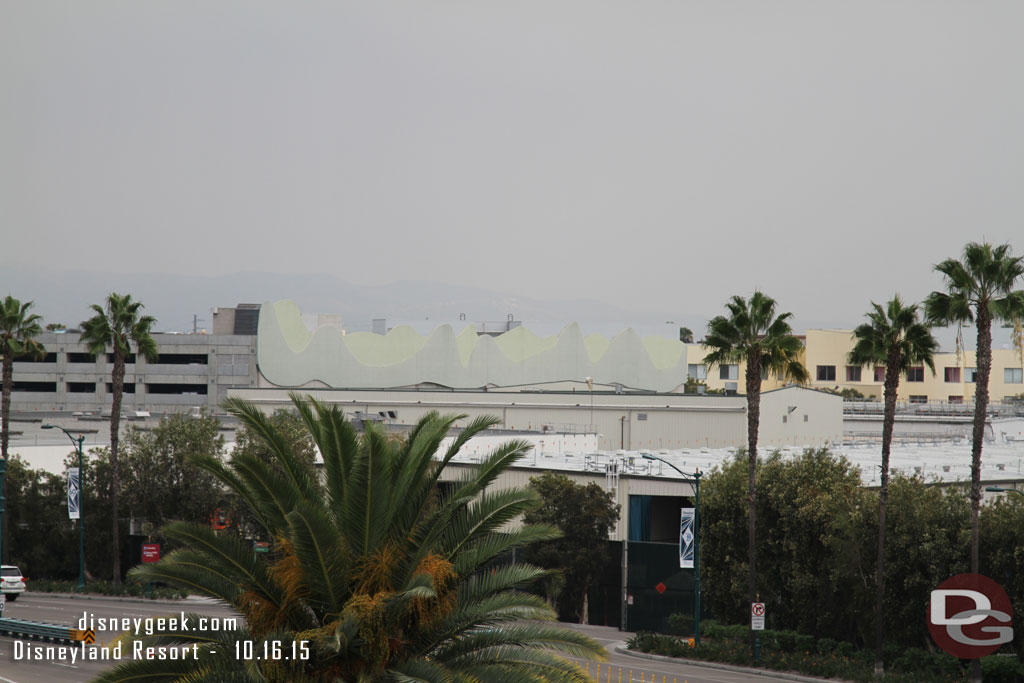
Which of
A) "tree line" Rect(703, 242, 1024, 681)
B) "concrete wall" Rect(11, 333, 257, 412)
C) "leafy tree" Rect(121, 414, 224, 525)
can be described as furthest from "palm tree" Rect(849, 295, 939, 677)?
"concrete wall" Rect(11, 333, 257, 412)

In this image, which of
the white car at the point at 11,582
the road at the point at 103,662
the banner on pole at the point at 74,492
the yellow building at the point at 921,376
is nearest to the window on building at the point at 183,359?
the yellow building at the point at 921,376

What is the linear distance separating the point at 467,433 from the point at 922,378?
129 meters

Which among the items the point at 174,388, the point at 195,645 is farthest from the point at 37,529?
the point at 174,388

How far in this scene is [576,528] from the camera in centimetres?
5606

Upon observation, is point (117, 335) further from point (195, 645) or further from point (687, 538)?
point (195, 645)

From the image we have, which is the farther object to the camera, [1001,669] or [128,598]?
[128,598]

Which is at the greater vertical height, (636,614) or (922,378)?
(922,378)

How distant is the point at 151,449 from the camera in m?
65.3

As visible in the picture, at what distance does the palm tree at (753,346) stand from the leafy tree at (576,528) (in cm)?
1154

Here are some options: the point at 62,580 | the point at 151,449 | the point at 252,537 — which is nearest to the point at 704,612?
the point at 252,537

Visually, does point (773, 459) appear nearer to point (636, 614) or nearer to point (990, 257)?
point (636, 614)

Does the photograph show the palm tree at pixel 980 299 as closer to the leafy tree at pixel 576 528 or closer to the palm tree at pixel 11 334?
the leafy tree at pixel 576 528

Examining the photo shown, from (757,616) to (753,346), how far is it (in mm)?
10468

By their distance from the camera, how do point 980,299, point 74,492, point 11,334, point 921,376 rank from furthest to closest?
point 921,376 → point 11,334 → point 74,492 → point 980,299
